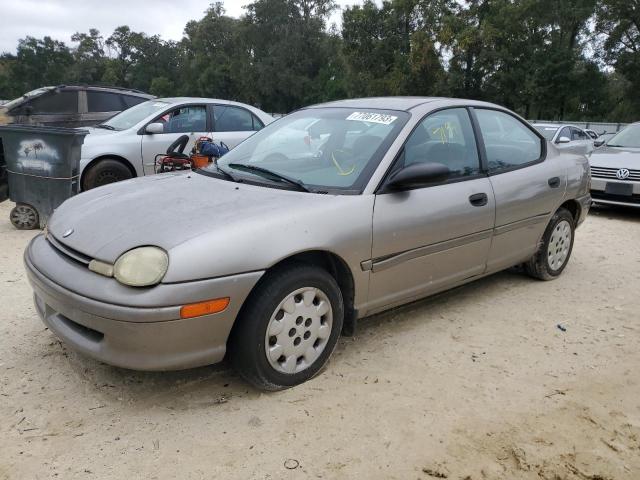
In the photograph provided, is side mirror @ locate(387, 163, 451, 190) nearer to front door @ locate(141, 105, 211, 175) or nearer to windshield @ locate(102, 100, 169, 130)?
front door @ locate(141, 105, 211, 175)

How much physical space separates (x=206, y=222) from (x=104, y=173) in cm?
509

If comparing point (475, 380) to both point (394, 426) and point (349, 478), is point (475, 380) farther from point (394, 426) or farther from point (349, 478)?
point (349, 478)

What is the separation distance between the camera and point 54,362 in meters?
3.15

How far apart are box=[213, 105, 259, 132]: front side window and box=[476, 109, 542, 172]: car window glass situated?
4.76 m

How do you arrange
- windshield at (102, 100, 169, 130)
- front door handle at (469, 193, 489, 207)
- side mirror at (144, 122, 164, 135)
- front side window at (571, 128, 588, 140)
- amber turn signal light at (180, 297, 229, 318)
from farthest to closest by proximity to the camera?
1. front side window at (571, 128, 588, 140)
2. windshield at (102, 100, 169, 130)
3. side mirror at (144, 122, 164, 135)
4. front door handle at (469, 193, 489, 207)
5. amber turn signal light at (180, 297, 229, 318)

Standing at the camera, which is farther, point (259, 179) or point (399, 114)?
point (399, 114)

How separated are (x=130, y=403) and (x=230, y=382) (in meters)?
0.54

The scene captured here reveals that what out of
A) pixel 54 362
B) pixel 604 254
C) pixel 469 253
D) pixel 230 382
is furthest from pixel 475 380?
pixel 604 254

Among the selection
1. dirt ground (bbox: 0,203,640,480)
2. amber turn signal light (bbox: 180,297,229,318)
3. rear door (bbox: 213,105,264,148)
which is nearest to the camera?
dirt ground (bbox: 0,203,640,480)

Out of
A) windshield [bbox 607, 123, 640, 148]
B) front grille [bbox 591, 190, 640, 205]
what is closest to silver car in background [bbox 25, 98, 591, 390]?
front grille [bbox 591, 190, 640, 205]

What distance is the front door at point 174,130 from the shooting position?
24.3 ft

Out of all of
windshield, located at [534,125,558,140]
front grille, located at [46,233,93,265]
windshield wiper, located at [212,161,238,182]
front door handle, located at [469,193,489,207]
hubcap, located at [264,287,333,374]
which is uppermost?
windshield, located at [534,125,558,140]

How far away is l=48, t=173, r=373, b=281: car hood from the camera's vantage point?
2553 millimetres

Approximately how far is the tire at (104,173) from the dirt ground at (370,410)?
11.3 feet
